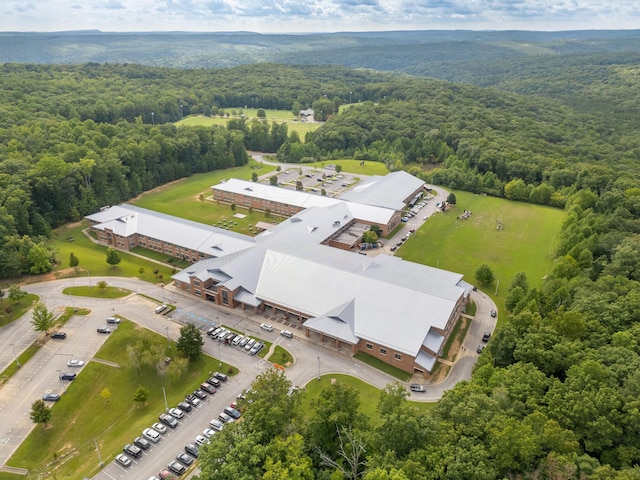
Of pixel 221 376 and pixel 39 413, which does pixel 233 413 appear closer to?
pixel 221 376

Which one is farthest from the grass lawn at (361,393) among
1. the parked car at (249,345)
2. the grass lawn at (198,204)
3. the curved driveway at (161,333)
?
the grass lawn at (198,204)

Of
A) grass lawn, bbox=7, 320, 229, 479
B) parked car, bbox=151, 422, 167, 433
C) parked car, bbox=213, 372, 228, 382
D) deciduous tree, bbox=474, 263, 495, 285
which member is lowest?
grass lawn, bbox=7, 320, 229, 479

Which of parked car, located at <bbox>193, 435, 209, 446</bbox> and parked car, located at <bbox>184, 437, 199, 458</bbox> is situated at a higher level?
parked car, located at <bbox>193, 435, 209, 446</bbox>

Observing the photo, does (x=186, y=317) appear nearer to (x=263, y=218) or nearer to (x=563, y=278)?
(x=263, y=218)

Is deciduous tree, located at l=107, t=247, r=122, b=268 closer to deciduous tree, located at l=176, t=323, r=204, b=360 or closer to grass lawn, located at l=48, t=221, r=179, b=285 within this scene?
grass lawn, located at l=48, t=221, r=179, b=285

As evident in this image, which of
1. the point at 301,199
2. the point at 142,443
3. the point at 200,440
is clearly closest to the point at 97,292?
the point at 142,443

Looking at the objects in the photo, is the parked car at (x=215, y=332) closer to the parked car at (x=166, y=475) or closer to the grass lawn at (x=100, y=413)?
the grass lawn at (x=100, y=413)

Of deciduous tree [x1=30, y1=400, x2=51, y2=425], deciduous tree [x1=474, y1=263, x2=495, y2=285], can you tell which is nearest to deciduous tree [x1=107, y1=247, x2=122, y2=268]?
deciduous tree [x1=30, y1=400, x2=51, y2=425]
